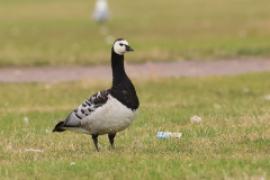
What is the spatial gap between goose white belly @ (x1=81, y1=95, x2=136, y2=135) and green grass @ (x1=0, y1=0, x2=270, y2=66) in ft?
51.9

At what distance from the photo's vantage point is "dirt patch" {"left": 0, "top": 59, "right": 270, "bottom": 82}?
23.1 m

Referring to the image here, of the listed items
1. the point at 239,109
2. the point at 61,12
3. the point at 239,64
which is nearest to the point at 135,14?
the point at 61,12

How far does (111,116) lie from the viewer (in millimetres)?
9977

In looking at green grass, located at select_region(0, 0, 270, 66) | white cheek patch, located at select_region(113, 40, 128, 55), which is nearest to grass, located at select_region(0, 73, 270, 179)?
white cheek patch, located at select_region(113, 40, 128, 55)

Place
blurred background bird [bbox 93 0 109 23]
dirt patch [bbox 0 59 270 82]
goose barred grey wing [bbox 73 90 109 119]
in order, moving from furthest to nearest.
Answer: blurred background bird [bbox 93 0 109 23], dirt patch [bbox 0 59 270 82], goose barred grey wing [bbox 73 90 109 119]

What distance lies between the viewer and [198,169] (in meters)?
8.85

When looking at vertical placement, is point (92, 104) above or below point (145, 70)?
above

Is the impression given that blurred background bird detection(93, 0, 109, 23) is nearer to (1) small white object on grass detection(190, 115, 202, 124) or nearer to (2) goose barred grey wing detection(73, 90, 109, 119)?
(1) small white object on grass detection(190, 115, 202, 124)

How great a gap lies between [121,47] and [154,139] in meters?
1.72

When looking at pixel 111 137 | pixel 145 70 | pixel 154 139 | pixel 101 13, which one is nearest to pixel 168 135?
pixel 154 139

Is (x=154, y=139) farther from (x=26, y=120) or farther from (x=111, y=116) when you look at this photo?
(x=26, y=120)

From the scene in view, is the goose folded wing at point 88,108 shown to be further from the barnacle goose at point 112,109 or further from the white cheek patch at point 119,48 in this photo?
the white cheek patch at point 119,48

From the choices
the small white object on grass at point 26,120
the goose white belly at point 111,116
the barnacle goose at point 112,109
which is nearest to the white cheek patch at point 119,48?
the barnacle goose at point 112,109

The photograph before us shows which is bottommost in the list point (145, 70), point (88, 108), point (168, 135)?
point (145, 70)
